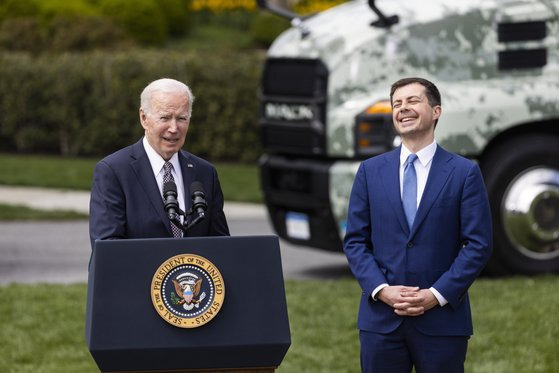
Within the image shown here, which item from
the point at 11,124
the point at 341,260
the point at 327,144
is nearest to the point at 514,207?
the point at 327,144

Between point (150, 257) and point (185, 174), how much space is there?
622 mm

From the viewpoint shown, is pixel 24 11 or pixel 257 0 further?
pixel 24 11

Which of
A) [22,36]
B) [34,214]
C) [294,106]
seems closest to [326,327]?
[294,106]

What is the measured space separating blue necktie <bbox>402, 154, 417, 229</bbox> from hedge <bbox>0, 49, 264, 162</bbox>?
15.0 metres

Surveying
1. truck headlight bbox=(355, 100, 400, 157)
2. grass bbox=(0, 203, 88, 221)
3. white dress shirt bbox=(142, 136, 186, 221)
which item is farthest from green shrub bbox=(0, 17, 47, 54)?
white dress shirt bbox=(142, 136, 186, 221)

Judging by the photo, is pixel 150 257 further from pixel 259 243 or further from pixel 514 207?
pixel 514 207

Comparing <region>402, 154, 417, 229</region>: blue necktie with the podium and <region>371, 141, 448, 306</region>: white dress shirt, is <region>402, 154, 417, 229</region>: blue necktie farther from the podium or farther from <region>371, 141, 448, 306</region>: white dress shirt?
the podium

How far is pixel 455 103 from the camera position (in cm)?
986

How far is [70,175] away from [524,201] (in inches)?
400

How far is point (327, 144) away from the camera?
33.2ft

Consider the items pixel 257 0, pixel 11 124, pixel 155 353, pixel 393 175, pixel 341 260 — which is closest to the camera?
pixel 155 353

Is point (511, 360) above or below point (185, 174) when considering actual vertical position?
below

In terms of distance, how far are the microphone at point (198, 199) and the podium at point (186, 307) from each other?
Result: 0.28 metres

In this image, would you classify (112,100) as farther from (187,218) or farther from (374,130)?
(187,218)
